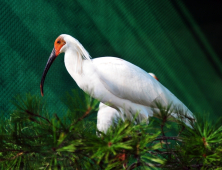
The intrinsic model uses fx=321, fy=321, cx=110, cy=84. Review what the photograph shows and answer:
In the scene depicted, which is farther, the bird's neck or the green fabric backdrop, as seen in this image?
the green fabric backdrop

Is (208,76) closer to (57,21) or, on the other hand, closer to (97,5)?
(97,5)

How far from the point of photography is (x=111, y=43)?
2.04 m

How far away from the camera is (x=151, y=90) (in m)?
1.40

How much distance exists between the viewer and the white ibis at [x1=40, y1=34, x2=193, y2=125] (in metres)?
1.24

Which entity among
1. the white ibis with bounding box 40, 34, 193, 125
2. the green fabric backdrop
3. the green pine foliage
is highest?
the green fabric backdrop

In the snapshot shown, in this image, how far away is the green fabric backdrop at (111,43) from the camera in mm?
1578

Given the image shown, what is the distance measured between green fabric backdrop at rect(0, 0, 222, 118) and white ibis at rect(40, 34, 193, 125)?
31 cm

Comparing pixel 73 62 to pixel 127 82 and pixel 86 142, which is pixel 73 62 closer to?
pixel 127 82

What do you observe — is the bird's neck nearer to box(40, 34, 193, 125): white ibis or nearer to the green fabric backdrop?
box(40, 34, 193, 125): white ibis

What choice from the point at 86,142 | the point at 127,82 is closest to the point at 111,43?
the point at 127,82

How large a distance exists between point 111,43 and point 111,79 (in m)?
0.78

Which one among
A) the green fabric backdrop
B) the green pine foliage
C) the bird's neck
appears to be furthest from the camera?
the green fabric backdrop

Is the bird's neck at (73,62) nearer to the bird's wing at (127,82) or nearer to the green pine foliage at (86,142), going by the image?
the bird's wing at (127,82)

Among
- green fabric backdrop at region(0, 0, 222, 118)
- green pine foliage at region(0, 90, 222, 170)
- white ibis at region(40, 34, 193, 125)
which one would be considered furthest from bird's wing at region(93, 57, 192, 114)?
green pine foliage at region(0, 90, 222, 170)
